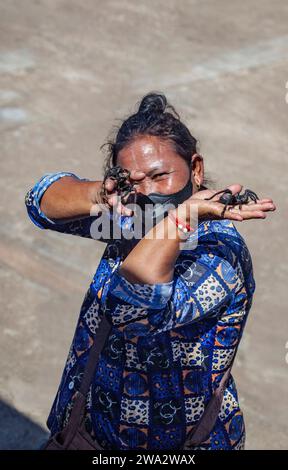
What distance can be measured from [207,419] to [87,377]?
0.41 metres

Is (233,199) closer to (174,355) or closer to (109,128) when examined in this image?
(174,355)

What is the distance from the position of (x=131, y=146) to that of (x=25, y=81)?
540 centimetres

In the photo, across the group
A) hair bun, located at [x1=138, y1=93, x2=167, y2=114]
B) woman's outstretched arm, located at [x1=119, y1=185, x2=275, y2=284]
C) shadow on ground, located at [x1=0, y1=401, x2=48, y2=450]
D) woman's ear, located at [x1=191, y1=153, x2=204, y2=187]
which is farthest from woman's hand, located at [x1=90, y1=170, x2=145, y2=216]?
shadow on ground, located at [x1=0, y1=401, x2=48, y2=450]

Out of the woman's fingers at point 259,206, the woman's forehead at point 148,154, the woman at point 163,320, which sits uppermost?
the woman's forehead at point 148,154

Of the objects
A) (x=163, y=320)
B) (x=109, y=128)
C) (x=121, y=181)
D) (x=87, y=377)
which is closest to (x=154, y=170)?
(x=121, y=181)

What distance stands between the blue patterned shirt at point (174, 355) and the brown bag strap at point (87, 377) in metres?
0.03

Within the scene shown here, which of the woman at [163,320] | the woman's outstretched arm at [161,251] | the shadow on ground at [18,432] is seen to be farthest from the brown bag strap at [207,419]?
the shadow on ground at [18,432]

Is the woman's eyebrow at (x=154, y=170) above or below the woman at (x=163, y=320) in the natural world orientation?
above

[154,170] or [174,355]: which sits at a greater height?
[154,170]

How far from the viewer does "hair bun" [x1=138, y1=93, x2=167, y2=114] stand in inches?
106

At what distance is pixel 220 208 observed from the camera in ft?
6.43

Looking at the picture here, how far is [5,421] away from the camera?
4.41 m

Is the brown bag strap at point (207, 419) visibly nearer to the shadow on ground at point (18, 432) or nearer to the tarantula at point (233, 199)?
the tarantula at point (233, 199)

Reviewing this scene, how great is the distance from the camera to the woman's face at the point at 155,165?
2385 mm
